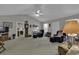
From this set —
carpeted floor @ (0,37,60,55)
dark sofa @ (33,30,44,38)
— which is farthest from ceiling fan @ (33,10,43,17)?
carpeted floor @ (0,37,60,55)

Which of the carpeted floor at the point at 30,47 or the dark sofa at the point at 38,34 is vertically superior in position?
the dark sofa at the point at 38,34

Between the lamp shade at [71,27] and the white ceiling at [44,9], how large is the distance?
0.14 metres

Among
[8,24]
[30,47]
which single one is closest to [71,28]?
[30,47]

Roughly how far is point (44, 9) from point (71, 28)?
1.74 ft

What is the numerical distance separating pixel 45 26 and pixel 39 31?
13 cm

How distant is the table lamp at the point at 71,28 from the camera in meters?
1.87

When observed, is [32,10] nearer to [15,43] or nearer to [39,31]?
[39,31]

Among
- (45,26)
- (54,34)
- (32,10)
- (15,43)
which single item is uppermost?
(32,10)

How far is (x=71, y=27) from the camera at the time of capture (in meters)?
1.88

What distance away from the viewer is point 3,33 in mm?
1879

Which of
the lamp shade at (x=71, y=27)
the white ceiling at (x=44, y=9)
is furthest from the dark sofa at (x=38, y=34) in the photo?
the lamp shade at (x=71, y=27)

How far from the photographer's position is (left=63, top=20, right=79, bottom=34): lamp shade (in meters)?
1.87

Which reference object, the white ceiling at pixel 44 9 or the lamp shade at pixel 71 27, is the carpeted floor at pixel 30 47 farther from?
the white ceiling at pixel 44 9
